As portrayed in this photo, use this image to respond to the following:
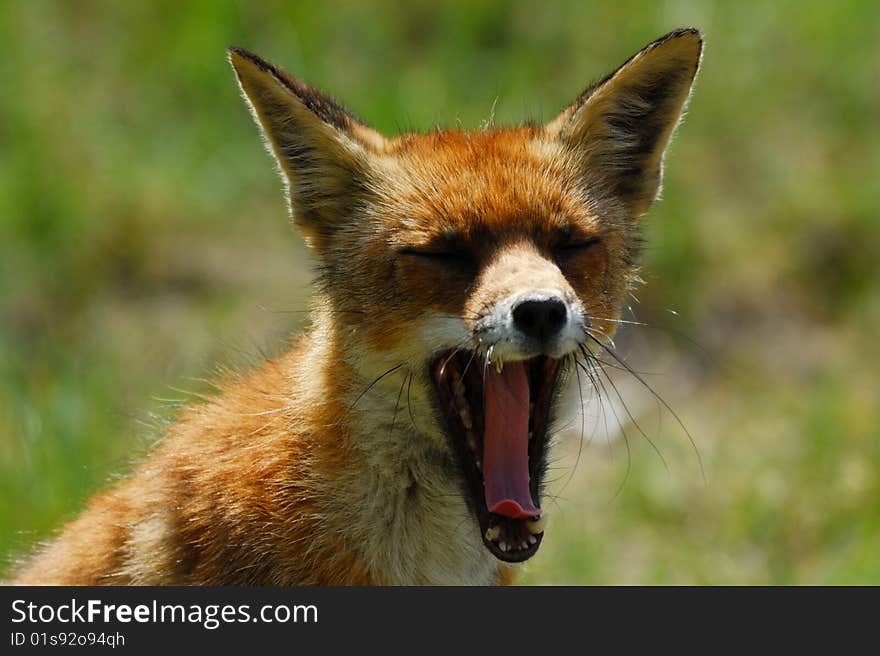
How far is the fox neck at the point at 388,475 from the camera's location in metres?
5.44

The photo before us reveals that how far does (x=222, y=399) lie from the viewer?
6.11 meters

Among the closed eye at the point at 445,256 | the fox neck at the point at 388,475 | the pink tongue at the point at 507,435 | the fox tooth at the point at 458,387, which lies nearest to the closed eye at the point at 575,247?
the closed eye at the point at 445,256

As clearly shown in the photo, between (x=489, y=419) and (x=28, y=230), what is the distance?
21.8 feet

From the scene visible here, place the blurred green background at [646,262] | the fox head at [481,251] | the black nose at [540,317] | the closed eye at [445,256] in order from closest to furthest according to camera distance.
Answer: the black nose at [540,317] → the fox head at [481,251] → the closed eye at [445,256] → the blurred green background at [646,262]

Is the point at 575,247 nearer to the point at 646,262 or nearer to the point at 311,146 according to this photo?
the point at 311,146

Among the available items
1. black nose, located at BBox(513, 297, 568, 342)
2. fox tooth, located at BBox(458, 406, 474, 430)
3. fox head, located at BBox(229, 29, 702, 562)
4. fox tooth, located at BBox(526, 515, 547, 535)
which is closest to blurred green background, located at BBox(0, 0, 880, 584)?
fox head, located at BBox(229, 29, 702, 562)

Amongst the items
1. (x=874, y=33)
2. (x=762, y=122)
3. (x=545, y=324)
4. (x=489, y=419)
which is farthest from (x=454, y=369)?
(x=874, y=33)

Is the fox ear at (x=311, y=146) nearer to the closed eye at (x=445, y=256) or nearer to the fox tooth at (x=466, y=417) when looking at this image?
the closed eye at (x=445, y=256)

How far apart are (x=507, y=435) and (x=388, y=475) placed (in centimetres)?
55

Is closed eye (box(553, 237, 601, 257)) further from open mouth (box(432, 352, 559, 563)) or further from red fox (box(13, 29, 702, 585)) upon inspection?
open mouth (box(432, 352, 559, 563))

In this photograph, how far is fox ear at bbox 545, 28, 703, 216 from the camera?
5883 millimetres

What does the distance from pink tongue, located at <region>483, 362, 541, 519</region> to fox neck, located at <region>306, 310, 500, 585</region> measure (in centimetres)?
19

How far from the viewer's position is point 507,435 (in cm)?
549

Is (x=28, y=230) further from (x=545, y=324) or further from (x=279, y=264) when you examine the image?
(x=545, y=324)
